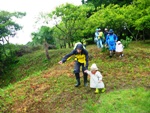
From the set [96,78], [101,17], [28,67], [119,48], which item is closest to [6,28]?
[28,67]

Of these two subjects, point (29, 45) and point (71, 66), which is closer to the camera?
point (71, 66)

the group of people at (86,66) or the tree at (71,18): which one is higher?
the tree at (71,18)

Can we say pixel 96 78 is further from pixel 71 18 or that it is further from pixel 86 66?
pixel 71 18

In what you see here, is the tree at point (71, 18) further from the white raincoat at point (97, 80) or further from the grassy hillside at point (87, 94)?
the white raincoat at point (97, 80)

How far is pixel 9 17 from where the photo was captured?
23.8m

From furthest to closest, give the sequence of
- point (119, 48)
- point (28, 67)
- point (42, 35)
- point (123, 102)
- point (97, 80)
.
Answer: point (42, 35) < point (28, 67) < point (119, 48) < point (97, 80) < point (123, 102)

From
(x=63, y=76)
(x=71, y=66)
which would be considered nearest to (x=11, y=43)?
(x=71, y=66)

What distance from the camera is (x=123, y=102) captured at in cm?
743

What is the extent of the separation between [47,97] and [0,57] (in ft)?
55.4

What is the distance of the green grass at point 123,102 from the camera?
22.9 ft

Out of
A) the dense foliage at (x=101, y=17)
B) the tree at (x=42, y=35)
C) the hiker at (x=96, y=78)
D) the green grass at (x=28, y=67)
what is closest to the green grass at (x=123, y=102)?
the hiker at (x=96, y=78)

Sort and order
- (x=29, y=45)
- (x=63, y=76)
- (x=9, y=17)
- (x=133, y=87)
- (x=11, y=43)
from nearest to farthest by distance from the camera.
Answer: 1. (x=133, y=87)
2. (x=63, y=76)
3. (x=9, y=17)
4. (x=11, y=43)
5. (x=29, y=45)

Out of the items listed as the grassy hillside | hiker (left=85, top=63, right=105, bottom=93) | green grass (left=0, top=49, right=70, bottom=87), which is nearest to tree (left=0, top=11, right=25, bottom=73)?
green grass (left=0, top=49, right=70, bottom=87)

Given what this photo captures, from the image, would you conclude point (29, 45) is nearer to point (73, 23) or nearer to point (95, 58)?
point (73, 23)
